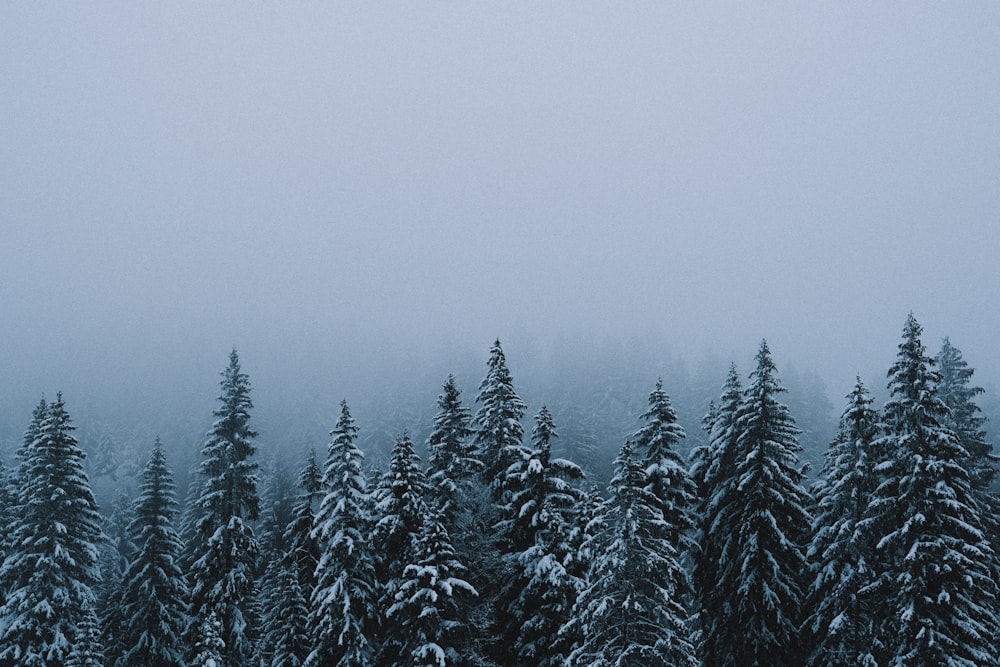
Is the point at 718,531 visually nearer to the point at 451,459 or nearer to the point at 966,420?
the point at 451,459

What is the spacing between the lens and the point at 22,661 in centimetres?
2845

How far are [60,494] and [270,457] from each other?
74.2 metres

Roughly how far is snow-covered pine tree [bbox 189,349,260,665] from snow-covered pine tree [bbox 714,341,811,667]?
21.9 m

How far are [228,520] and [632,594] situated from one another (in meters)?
22.6

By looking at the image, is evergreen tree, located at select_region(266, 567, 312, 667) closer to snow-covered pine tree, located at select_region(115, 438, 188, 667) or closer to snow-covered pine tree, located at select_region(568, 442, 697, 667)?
snow-covered pine tree, located at select_region(115, 438, 188, 667)

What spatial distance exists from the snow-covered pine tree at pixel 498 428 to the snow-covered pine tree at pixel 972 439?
17288mm

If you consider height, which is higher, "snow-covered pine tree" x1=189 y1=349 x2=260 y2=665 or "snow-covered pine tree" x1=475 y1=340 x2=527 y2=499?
"snow-covered pine tree" x1=475 y1=340 x2=527 y2=499

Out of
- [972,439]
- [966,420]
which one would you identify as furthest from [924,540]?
[966,420]

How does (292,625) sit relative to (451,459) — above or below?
below

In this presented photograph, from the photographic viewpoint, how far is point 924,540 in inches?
822

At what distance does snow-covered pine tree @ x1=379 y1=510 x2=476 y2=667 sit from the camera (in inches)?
869

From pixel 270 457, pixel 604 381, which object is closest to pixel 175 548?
pixel 270 457

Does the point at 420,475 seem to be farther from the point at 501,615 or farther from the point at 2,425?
the point at 2,425

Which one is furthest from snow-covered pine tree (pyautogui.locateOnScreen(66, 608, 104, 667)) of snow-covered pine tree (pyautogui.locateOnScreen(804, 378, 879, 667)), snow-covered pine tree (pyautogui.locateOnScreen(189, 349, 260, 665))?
snow-covered pine tree (pyautogui.locateOnScreen(804, 378, 879, 667))
